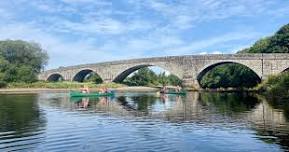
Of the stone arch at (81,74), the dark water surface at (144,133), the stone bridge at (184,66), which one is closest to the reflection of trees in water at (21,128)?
the dark water surface at (144,133)

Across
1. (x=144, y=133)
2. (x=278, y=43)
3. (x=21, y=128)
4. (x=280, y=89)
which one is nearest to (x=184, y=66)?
(x=278, y=43)

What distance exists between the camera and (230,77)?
303 feet

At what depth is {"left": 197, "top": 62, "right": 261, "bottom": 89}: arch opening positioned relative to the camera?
88188 millimetres

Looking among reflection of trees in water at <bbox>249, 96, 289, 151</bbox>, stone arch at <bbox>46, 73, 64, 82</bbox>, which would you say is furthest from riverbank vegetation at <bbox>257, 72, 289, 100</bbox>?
stone arch at <bbox>46, 73, 64, 82</bbox>

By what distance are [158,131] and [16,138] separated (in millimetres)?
6693

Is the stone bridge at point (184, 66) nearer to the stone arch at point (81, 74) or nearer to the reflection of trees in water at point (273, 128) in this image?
the stone arch at point (81, 74)

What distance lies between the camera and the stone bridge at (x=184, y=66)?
261 ft

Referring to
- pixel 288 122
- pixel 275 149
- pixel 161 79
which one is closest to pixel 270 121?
pixel 288 122

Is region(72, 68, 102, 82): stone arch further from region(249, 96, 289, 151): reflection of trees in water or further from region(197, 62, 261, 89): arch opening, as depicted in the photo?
region(249, 96, 289, 151): reflection of trees in water

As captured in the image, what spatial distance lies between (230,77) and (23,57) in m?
50.9

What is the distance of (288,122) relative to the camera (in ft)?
85.0

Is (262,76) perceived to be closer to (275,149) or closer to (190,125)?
(190,125)

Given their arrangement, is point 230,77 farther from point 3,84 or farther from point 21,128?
point 21,128

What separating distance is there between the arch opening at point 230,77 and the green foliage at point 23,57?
125ft
